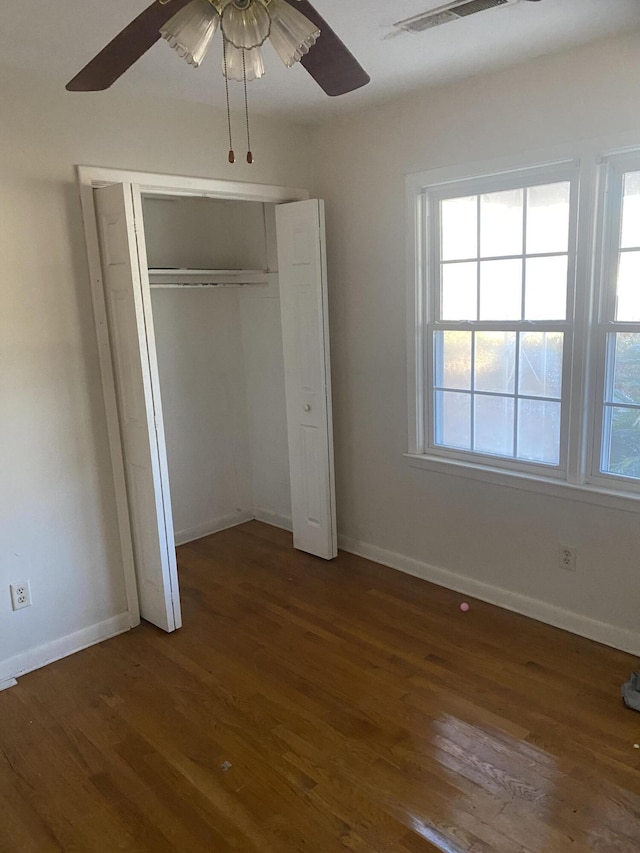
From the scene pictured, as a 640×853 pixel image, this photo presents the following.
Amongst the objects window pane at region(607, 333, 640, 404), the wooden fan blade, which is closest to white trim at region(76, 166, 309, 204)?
the wooden fan blade

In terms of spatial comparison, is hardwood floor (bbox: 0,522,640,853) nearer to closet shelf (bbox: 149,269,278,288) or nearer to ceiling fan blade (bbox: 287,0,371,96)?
closet shelf (bbox: 149,269,278,288)

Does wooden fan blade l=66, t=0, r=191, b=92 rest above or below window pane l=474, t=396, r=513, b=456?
above

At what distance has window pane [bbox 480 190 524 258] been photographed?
300 centimetres

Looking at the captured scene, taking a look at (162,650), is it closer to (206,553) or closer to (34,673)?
(34,673)

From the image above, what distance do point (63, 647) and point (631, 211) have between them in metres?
3.24

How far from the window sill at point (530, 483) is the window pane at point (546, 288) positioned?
0.78 m

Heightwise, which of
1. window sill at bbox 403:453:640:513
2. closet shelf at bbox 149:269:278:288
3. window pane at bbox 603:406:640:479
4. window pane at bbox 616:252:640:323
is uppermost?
closet shelf at bbox 149:269:278:288

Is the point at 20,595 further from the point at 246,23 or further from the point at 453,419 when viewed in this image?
the point at 246,23

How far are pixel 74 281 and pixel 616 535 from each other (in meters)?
2.73

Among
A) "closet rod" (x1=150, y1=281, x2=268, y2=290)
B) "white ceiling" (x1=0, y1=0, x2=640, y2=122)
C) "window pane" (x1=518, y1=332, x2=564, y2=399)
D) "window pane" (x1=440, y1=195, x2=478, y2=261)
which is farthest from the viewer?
"closet rod" (x1=150, y1=281, x2=268, y2=290)

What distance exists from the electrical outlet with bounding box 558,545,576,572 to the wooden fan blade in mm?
2636

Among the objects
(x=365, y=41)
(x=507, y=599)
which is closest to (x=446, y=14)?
(x=365, y=41)

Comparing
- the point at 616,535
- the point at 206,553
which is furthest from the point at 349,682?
the point at 206,553

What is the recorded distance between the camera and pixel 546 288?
2943 millimetres
